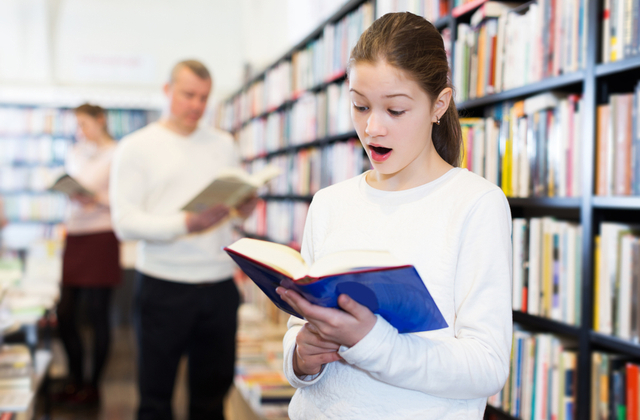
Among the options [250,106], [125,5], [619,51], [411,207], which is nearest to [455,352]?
[411,207]

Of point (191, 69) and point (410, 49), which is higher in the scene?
point (191, 69)

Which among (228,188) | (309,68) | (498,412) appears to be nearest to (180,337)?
(228,188)

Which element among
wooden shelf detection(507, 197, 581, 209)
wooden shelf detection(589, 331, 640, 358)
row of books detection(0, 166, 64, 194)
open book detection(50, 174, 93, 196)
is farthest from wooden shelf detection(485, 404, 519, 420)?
row of books detection(0, 166, 64, 194)

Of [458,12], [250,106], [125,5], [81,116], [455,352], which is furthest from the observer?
[125,5]

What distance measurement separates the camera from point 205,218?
177cm

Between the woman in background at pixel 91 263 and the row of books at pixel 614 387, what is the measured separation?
2.37m

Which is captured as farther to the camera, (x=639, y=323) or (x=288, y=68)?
(x=288, y=68)

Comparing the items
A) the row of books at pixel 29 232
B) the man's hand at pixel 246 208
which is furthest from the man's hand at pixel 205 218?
the row of books at pixel 29 232

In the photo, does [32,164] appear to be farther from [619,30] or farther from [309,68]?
[619,30]

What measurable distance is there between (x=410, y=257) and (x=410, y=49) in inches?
11.7

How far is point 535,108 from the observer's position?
144 centimetres

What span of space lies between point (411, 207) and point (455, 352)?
0.72 feet

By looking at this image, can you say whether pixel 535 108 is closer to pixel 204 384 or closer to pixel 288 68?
pixel 204 384

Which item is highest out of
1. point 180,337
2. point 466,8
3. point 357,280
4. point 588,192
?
point 466,8
